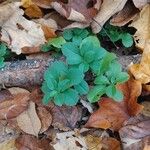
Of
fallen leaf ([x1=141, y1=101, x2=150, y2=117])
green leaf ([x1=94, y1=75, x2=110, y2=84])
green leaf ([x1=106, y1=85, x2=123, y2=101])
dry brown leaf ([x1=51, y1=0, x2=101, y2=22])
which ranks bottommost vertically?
fallen leaf ([x1=141, y1=101, x2=150, y2=117])

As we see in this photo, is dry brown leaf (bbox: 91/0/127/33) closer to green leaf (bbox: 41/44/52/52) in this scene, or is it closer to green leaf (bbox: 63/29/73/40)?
green leaf (bbox: 63/29/73/40)

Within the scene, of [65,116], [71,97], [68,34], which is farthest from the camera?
[68,34]

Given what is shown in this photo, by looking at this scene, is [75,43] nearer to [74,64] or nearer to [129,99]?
→ [74,64]

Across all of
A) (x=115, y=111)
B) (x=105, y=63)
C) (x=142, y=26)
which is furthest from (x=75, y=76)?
(x=142, y=26)

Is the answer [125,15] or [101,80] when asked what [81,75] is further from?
[125,15]

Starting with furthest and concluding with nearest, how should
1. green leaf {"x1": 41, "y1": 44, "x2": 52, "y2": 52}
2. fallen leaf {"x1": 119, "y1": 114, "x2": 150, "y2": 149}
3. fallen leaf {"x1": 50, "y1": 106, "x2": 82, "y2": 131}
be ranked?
green leaf {"x1": 41, "y1": 44, "x2": 52, "y2": 52}
fallen leaf {"x1": 50, "y1": 106, "x2": 82, "y2": 131}
fallen leaf {"x1": 119, "y1": 114, "x2": 150, "y2": 149}

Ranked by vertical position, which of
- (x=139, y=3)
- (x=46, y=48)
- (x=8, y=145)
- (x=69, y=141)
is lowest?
(x=8, y=145)

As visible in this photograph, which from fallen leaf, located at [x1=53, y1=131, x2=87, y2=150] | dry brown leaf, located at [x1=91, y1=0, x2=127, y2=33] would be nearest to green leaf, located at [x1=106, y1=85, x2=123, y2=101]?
fallen leaf, located at [x1=53, y1=131, x2=87, y2=150]
